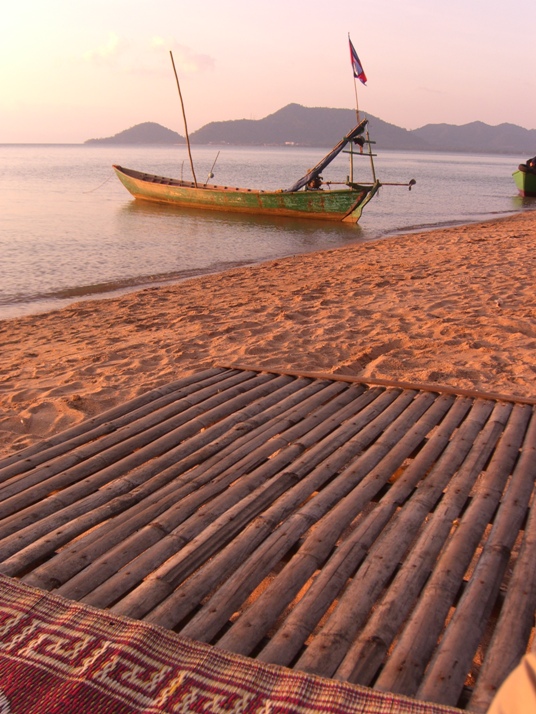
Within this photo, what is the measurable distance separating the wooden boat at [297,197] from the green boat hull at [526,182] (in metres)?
13.3

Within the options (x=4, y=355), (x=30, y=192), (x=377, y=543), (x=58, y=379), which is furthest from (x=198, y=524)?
(x=30, y=192)

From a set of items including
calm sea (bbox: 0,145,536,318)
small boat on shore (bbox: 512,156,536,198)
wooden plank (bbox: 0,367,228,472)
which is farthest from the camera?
small boat on shore (bbox: 512,156,536,198)

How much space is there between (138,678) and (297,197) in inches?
755

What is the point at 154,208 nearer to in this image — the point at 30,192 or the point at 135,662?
the point at 30,192

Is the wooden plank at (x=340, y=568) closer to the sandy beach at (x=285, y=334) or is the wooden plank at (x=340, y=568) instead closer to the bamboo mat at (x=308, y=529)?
the bamboo mat at (x=308, y=529)

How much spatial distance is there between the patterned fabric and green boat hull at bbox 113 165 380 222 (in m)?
17.8

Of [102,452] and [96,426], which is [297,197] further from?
[102,452]

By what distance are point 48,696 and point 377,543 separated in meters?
1.17

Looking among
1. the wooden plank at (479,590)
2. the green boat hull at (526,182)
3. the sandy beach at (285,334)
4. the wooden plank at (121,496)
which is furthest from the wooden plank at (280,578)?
the green boat hull at (526,182)

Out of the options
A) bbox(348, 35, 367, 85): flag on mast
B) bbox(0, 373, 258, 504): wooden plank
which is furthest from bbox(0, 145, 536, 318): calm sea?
bbox(0, 373, 258, 504): wooden plank

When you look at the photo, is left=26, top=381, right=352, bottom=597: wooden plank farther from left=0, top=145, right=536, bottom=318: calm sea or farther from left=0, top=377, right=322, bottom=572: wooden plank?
left=0, top=145, right=536, bottom=318: calm sea

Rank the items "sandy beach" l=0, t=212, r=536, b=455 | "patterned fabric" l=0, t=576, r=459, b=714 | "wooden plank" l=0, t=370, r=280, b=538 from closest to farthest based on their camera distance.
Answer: "patterned fabric" l=0, t=576, r=459, b=714, "wooden plank" l=0, t=370, r=280, b=538, "sandy beach" l=0, t=212, r=536, b=455

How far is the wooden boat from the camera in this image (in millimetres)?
19109

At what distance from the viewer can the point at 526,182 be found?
1184 inches
